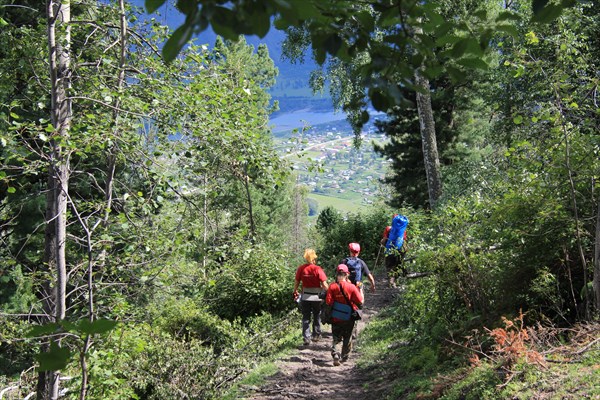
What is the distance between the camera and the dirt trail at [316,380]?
21.0 feet

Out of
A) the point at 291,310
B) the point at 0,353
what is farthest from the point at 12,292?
the point at 291,310

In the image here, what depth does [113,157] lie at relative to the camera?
20.3ft

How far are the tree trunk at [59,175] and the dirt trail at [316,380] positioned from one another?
8.76ft

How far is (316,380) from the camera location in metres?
6.93

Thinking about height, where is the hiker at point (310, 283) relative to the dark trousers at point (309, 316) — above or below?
above

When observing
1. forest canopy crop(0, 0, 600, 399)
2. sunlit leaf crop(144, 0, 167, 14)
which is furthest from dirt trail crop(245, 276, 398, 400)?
sunlit leaf crop(144, 0, 167, 14)

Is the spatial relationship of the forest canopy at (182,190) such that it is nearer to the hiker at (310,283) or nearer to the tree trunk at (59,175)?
the tree trunk at (59,175)

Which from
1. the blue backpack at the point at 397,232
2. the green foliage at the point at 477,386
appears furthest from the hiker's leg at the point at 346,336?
the blue backpack at the point at 397,232

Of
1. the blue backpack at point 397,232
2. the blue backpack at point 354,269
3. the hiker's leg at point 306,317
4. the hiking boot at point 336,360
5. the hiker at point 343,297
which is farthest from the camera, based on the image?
the blue backpack at point 397,232

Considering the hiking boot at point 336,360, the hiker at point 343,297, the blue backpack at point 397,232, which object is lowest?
the hiking boot at point 336,360

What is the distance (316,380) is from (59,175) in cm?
423

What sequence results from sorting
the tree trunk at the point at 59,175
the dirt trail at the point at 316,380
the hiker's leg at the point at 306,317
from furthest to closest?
the hiker's leg at the point at 306,317, the dirt trail at the point at 316,380, the tree trunk at the point at 59,175

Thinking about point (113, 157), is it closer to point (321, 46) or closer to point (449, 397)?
point (449, 397)

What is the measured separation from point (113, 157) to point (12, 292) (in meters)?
11.8
